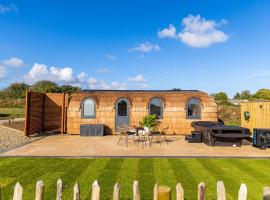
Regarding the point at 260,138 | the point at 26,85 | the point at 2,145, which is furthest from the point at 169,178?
the point at 26,85

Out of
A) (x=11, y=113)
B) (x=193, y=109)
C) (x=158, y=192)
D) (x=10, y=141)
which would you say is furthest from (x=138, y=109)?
(x=11, y=113)

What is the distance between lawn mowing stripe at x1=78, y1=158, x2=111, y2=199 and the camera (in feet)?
18.4

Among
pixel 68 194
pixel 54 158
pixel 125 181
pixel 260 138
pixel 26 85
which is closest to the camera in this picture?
pixel 68 194

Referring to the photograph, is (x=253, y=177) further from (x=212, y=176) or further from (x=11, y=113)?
(x=11, y=113)

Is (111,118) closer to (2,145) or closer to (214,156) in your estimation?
(2,145)

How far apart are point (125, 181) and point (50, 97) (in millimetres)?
12750

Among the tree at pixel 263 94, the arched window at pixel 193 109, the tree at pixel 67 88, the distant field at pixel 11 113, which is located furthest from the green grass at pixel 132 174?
the tree at pixel 67 88

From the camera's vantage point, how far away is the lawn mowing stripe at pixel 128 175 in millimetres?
5539

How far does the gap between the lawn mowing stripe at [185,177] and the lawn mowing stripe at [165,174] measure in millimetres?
148

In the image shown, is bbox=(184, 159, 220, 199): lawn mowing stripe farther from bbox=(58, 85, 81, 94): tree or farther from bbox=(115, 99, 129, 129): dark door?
bbox=(58, 85, 81, 94): tree

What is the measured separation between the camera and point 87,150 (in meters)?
10.7

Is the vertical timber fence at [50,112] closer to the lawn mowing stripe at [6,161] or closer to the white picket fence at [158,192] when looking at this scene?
the lawn mowing stripe at [6,161]

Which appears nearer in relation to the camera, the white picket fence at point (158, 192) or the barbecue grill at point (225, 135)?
the white picket fence at point (158, 192)

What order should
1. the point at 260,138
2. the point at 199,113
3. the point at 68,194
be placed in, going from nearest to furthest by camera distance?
the point at 68,194
the point at 260,138
the point at 199,113
